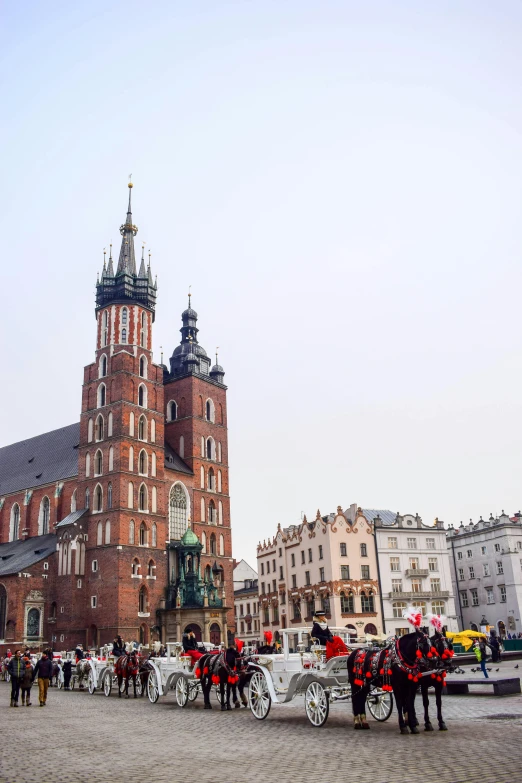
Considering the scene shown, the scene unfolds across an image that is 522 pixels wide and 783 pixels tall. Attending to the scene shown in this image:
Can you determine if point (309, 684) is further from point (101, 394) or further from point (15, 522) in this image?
point (15, 522)

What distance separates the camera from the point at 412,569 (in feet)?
204

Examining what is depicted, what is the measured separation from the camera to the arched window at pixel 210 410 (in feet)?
212

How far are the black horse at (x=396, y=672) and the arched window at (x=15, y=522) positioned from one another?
5505 centimetres

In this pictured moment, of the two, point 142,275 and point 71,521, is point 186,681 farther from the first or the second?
point 142,275

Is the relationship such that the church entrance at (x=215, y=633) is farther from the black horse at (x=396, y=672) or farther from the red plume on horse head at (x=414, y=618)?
the red plume on horse head at (x=414, y=618)

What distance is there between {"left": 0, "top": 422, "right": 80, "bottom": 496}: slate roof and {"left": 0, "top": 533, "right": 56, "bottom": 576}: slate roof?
5051mm

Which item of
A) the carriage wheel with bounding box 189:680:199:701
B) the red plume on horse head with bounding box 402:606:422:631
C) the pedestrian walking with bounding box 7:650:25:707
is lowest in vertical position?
the carriage wheel with bounding box 189:680:199:701

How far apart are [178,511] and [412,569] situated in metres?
20.9

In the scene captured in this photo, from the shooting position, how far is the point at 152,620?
52.1 meters

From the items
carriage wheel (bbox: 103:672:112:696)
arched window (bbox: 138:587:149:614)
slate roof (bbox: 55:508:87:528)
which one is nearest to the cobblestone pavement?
carriage wheel (bbox: 103:672:112:696)

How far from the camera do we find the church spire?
63094 millimetres

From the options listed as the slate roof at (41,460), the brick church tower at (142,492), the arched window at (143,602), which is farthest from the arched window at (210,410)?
the arched window at (143,602)

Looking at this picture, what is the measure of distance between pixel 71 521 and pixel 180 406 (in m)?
15.1

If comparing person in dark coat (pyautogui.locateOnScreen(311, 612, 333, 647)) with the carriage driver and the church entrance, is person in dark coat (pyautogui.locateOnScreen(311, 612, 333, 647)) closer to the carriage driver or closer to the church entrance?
the carriage driver
